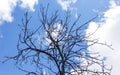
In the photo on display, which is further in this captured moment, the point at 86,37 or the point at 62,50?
the point at 86,37

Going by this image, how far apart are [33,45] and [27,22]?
751mm

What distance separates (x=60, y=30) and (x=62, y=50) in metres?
0.84

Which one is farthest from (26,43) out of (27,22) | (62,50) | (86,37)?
(86,37)

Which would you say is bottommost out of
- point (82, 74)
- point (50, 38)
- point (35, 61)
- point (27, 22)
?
point (82, 74)

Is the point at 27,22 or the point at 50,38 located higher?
the point at 27,22

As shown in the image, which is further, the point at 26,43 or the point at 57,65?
the point at 26,43

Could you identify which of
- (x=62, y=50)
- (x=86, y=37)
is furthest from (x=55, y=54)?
(x=86, y=37)

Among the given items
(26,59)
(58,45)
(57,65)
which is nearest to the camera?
(57,65)

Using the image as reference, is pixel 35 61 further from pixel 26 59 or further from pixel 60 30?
pixel 60 30

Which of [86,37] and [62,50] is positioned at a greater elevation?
[86,37]

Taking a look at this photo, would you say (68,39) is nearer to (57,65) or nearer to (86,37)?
(86,37)

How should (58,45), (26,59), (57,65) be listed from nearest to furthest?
(57,65) < (58,45) < (26,59)

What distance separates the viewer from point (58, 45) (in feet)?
22.1

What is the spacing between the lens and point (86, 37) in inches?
287
